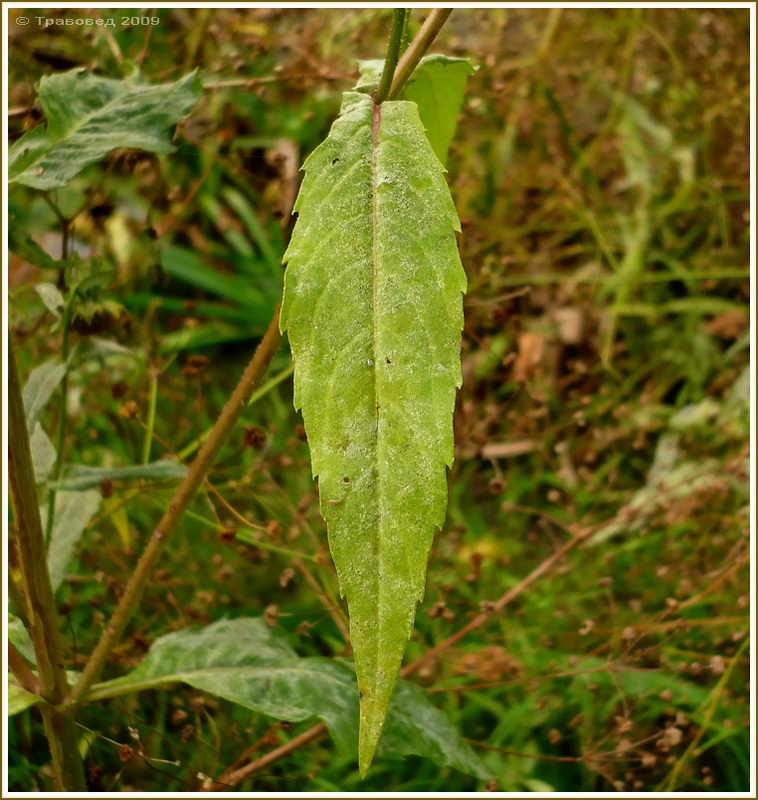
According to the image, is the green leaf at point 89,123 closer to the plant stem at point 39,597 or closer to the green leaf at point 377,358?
the plant stem at point 39,597

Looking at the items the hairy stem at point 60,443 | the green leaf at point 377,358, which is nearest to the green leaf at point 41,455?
Result: the hairy stem at point 60,443

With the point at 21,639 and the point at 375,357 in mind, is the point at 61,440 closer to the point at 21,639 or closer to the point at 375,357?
the point at 21,639

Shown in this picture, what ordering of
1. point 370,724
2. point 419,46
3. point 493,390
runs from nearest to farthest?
point 370,724 → point 419,46 → point 493,390

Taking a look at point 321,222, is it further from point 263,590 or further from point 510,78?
point 510,78

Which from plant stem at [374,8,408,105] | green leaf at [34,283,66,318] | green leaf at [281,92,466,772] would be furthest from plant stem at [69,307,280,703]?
green leaf at [34,283,66,318]

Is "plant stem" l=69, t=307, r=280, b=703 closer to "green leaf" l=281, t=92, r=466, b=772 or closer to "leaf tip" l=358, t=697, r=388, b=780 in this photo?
"green leaf" l=281, t=92, r=466, b=772

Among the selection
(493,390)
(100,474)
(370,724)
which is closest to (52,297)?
(100,474)

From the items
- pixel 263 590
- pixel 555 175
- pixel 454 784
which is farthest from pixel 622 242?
pixel 454 784
